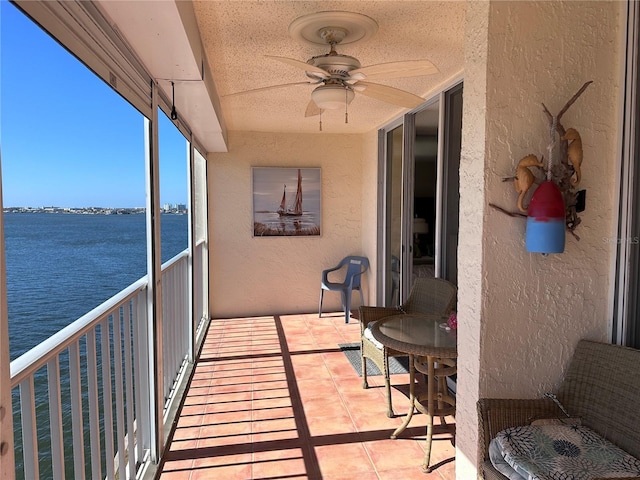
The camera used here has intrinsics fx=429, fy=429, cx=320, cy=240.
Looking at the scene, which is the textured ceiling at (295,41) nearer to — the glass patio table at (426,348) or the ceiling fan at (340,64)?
the ceiling fan at (340,64)

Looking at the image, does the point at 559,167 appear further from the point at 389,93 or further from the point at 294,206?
the point at 294,206

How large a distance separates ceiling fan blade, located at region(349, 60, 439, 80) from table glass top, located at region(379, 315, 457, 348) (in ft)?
4.57

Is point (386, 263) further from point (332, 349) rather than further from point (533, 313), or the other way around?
point (533, 313)

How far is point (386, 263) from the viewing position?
4832mm

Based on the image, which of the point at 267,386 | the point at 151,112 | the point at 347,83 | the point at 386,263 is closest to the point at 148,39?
the point at 151,112

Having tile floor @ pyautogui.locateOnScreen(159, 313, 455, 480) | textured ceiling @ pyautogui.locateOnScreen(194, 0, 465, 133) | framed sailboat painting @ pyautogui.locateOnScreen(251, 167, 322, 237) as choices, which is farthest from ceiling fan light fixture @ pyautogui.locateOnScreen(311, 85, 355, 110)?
framed sailboat painting @ pyautogui.locateOnScreen(251, 167, 322, 237)

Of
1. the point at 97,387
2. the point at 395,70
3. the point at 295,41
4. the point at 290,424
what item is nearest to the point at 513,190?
the point at 395,70

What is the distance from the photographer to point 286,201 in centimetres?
540

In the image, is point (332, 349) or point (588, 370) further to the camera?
point (332, 349)

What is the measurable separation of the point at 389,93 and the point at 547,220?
1210mm

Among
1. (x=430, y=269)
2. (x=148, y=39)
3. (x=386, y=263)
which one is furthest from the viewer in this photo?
(x=386, y=263)

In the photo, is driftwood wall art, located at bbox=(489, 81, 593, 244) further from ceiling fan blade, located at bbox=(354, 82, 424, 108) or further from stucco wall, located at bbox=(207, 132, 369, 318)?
stucco wall, located at bbox=(207, 132, 369, 318)

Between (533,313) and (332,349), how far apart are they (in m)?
2.61

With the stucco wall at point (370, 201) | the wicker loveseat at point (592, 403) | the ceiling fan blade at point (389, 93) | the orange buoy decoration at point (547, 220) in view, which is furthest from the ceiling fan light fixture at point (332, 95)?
the stucco wall at point (370, 201)
